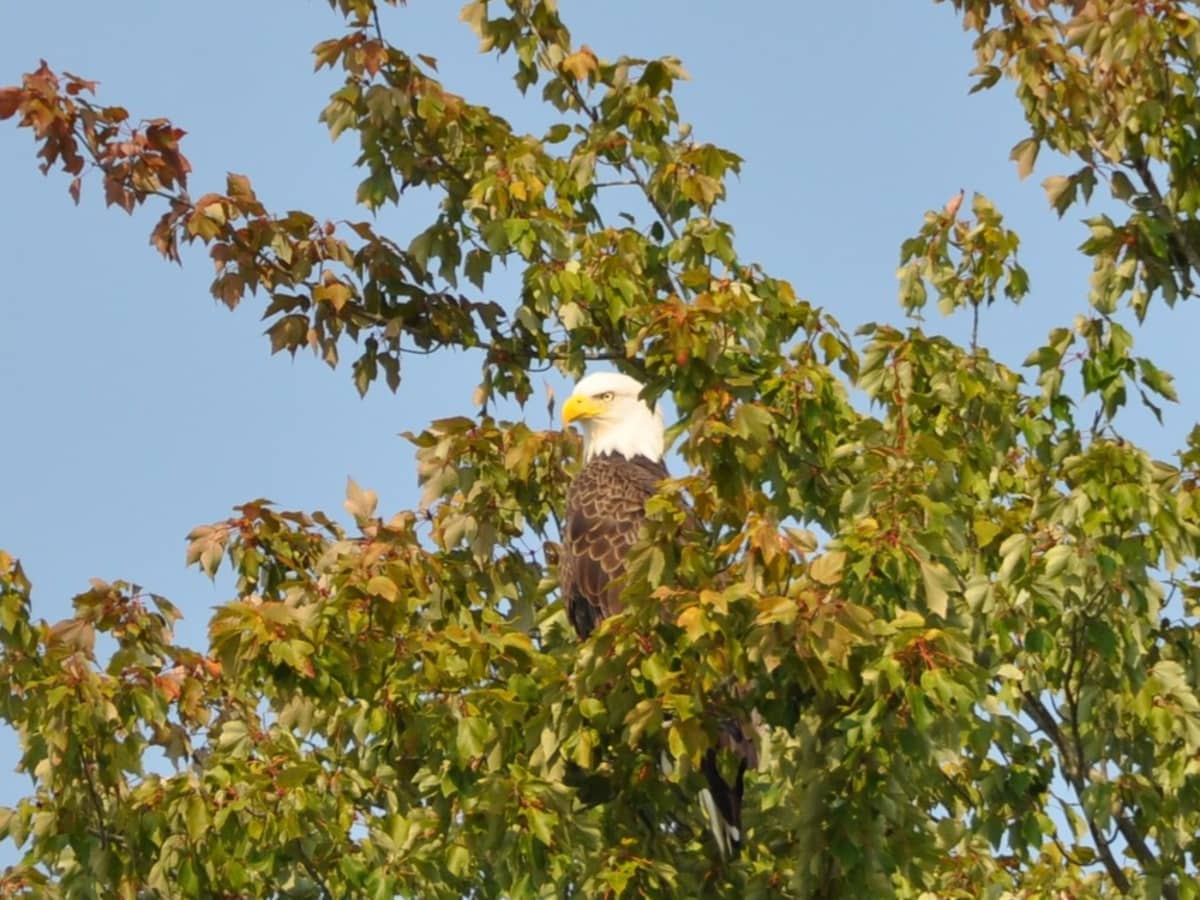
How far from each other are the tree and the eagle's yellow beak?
90cm

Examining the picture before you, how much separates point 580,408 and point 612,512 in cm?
128

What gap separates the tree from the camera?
626cm

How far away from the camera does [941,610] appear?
6.12 m

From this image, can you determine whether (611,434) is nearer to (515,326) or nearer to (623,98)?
(515,326)

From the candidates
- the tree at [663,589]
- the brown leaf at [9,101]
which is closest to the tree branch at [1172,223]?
the tree at [663,589]

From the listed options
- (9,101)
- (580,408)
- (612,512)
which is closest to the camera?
(9,101)

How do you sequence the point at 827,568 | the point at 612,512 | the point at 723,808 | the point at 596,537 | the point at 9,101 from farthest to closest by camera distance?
the point at 612,512, the point at 596,537, the point at 9,101, the point at 723,808, the point at 827,568

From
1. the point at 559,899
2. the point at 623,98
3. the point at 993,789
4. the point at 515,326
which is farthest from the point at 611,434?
the point at 559,899

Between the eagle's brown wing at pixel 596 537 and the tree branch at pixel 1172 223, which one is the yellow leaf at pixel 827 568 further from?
the tree branch at pixel 1172 223

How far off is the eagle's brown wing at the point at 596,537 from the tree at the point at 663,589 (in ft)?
0.50

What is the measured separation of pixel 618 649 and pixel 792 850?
1.10 m

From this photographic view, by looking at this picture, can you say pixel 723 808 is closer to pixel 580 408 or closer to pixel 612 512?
pixel 612 512

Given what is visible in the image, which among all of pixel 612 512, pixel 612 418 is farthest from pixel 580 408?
pixel 612 512

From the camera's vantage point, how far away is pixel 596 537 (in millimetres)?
8828
